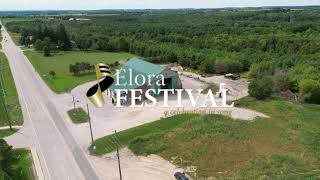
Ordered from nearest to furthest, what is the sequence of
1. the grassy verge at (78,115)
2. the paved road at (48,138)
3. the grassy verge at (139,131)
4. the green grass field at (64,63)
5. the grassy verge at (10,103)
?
the paved road at (48,138) < the grassy verge at (139,131) < the grassy verge at (78,115) < the grassy verge at (10,103) < the green grass field at (64,63)

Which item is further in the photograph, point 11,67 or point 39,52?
point 39,52

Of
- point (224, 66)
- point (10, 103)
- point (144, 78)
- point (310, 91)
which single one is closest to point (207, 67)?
point (224, 66)

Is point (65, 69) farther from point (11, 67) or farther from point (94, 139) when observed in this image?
point (94, 139)

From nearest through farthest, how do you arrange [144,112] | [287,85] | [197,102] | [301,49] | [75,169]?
[75,169] < [144,112] < [197,102] < [287,85] < [301,49]

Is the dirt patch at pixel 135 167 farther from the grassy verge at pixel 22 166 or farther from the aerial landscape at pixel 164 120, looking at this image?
the grassy verge at pixel 22 166

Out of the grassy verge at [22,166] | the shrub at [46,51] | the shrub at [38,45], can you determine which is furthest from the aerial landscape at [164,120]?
the shrub at [38,45]

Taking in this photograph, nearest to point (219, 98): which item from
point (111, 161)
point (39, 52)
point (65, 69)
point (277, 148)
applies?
point (277, 148)

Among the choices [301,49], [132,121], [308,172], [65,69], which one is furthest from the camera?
[301,49]
